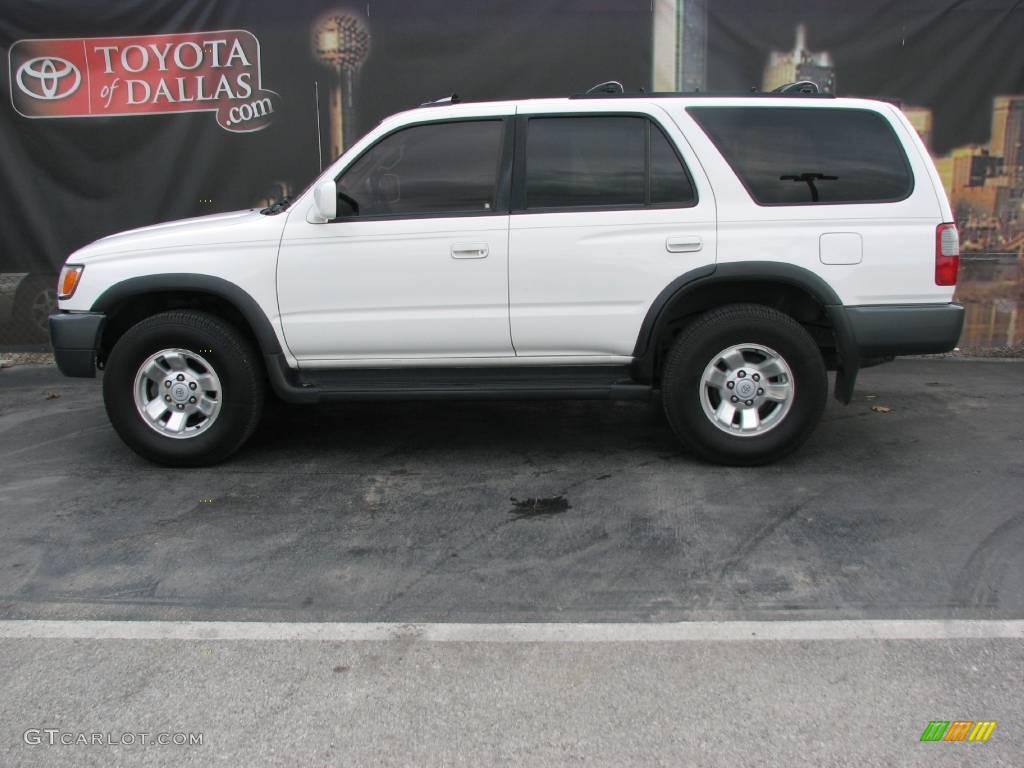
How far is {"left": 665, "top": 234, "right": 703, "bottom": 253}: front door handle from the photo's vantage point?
4617mm

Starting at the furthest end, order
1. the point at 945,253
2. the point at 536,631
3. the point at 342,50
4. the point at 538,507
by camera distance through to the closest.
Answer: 1. the point at 342,50
2. the point at 945,253
3. the point at 538,507
4. the point at 536,631

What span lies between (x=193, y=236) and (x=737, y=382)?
310 centimetres

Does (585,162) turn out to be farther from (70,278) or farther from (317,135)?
(317,135)

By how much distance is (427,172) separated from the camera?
188 inches

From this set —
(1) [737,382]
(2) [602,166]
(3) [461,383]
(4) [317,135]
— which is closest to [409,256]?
(3) [461,383]

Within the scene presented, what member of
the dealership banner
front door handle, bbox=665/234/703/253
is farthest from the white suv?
the dealership banner

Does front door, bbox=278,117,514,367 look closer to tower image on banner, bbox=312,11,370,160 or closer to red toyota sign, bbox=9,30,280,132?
tower image on banner, bbox=312,11,370,160

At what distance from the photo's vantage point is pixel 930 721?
261 centimetres

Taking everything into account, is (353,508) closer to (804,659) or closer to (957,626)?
(804,659)

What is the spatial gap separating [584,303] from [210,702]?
2.77m

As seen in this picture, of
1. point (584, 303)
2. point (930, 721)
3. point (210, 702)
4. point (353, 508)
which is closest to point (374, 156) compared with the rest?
point (584, 303)

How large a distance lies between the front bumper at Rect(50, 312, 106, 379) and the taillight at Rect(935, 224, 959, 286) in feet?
14.9

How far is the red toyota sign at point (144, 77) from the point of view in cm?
777

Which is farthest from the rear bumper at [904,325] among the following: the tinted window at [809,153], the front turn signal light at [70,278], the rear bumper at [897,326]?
the front turn signal light at [70,278]
